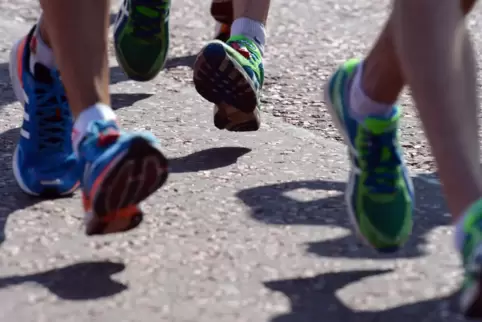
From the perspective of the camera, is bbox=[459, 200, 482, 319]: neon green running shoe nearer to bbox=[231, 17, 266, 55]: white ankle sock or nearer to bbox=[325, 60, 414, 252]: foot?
bbox=[325, 60, 414, 252]: foot

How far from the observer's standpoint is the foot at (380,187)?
2197 mm

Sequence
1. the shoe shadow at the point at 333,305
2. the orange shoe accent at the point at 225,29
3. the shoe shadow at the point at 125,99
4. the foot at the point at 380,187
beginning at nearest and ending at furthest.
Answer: the shoe shadow at the point at 333,305 < the foot at the point at 380,187 < the shoe shadow at the point at 125,99 < the orange shoe accent at the point at 225,29

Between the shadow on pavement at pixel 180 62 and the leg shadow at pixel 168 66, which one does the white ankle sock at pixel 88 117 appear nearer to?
the leg shadow at pixel 168 66

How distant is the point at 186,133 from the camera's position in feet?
11.1

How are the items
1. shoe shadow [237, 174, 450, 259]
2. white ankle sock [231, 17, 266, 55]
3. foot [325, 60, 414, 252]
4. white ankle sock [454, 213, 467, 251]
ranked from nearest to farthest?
1. white ankle sock [454, 213, 467, 251]
2. foot [325, 60, 414, 252]
3. shoe shadow [237, 174, 450, 259]
4. white ankle sock [231, 17, 266, 55]

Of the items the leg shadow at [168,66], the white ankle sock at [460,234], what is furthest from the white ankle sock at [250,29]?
the white ankle sock at [460,234]

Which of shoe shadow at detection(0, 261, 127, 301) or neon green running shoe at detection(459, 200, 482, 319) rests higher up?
neon green running shoe at detection(459, 200, 482, 319)

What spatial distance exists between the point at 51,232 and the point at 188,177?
53 cm

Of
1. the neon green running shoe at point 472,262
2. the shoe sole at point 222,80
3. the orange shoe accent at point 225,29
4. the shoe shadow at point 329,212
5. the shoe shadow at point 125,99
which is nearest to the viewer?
the neon green running shoe at point 472,262

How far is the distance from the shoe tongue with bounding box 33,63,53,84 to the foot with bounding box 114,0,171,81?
632mm

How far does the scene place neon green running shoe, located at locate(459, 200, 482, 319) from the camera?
1708mm

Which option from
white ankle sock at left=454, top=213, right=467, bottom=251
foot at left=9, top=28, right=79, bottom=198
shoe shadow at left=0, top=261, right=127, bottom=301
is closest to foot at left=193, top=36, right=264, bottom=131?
foot at left=9, top=28, right=79, bottom=198

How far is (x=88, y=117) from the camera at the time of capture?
7.50 feet

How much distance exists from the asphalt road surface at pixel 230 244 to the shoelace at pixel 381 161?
0.64ft
